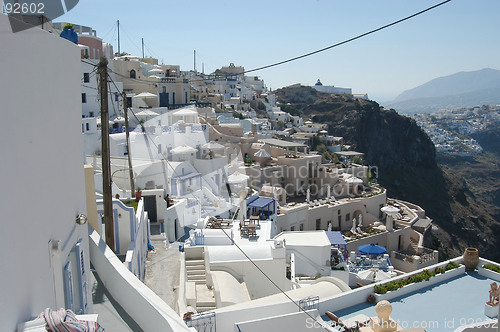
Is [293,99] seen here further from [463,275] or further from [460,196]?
[463,275]

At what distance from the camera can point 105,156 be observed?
9.34 m

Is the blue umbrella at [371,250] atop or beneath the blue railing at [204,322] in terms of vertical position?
beneath

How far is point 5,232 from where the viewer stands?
2943 millimetres

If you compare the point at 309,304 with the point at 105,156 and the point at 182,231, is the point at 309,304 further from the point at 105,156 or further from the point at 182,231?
the point at 182,231

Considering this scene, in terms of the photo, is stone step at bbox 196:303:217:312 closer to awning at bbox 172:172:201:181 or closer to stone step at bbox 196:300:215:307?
stone step at bbox 196:300:215:307

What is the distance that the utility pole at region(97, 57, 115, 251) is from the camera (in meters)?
9.02

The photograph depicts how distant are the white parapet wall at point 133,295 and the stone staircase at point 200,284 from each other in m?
4.23

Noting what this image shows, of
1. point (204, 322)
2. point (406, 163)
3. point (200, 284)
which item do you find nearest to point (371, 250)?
point (200, 284)

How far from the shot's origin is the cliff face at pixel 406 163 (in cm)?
5069

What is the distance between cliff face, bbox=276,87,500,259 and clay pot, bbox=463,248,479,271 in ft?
112

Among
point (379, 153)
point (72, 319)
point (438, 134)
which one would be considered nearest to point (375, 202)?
point (72, 319)

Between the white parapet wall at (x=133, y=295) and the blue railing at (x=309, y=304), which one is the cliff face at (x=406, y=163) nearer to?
the blue railing at (x=309, y=304)

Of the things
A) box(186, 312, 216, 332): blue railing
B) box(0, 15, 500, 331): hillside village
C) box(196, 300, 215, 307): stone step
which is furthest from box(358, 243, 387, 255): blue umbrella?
box(186, 312, 216, 332): blue railing

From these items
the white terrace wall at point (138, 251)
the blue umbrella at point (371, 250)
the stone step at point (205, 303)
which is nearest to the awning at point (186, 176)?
the white terrace wall at point (138, 251)
